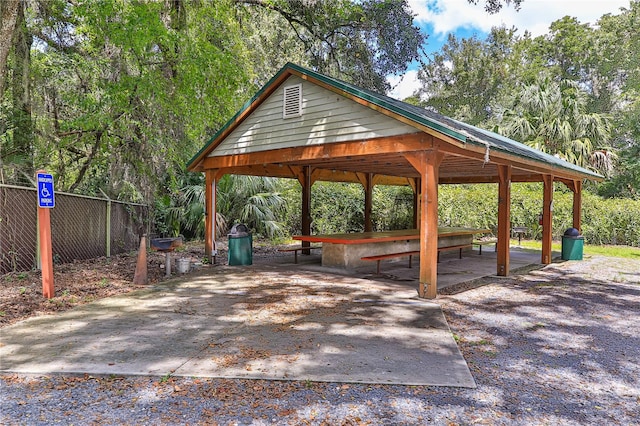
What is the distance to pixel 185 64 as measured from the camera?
9258 mm

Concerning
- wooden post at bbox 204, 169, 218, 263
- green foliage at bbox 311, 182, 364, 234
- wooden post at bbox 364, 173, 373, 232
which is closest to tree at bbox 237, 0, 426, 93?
wooden post at bbox 364, 173, 373, 232

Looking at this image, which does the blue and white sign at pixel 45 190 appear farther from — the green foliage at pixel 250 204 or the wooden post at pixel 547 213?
the wooden post at pixel 547 213

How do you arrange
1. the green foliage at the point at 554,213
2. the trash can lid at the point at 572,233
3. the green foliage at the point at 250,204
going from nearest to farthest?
the trash can lid at the point at 572,233
the green foliage at the point at 250,204
the green foliage at the point at 554,213

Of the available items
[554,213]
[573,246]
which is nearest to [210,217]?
[573,246]

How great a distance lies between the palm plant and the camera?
60.4 feet

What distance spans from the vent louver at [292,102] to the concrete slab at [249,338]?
3.56m

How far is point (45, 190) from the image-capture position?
5359 mm

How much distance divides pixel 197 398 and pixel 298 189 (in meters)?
13.0

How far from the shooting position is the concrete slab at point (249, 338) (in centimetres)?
329

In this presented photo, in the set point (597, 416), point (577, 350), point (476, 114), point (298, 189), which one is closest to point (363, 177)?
point (298, 189)

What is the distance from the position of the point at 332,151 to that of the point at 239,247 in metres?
3.36

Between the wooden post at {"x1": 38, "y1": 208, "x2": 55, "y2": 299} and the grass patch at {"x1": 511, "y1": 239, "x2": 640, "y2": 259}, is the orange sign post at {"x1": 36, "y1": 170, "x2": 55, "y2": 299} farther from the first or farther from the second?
the grass patch at {"x1": 511, "y1": 239, "x2": 640, "y2": 259}

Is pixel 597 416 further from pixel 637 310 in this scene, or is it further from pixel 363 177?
pixel 363 177

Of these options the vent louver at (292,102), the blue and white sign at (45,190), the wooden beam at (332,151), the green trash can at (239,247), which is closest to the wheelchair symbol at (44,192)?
the blue and white sign at (45,190)
